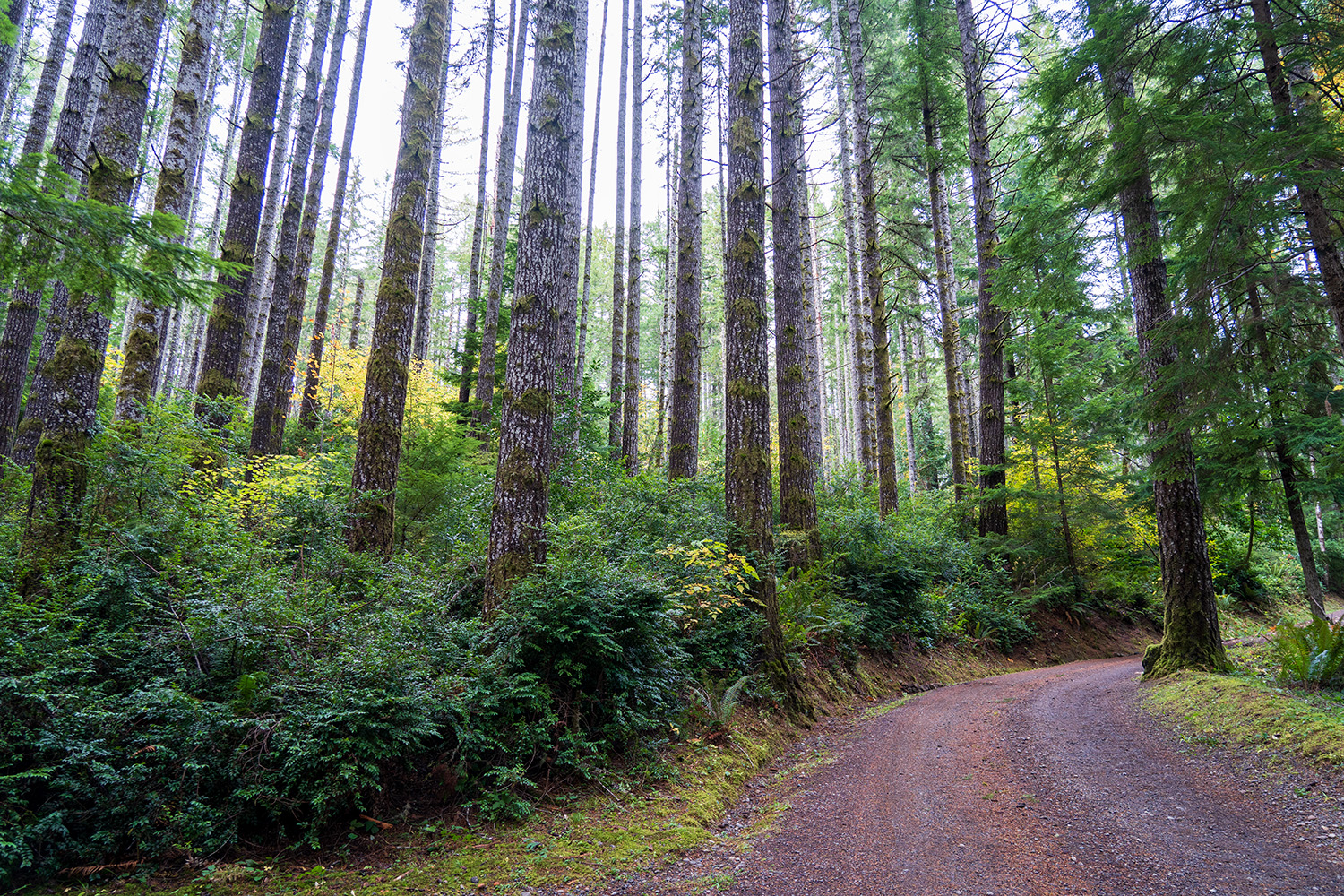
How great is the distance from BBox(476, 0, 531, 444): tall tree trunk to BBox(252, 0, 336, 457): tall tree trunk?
3856 millimetres

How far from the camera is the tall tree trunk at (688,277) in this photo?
12328 millimetres

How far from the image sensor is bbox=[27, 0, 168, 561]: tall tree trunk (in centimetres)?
511

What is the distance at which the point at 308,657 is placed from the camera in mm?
4113

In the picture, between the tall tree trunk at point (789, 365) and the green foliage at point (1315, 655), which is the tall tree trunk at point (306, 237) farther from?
the green foliage at point (1315, 655)

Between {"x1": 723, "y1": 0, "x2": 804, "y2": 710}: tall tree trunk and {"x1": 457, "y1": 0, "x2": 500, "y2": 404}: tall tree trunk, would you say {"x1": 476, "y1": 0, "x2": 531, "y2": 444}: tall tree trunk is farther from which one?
{"x1": 723, "y1": 0, "x2": 804, "y2": 710}: tall tree trunk

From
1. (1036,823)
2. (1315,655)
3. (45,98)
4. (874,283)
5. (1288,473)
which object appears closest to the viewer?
(1036,823)

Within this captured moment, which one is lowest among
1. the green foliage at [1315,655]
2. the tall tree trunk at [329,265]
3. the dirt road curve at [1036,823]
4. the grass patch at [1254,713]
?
the dirt road curve at [1036,823]

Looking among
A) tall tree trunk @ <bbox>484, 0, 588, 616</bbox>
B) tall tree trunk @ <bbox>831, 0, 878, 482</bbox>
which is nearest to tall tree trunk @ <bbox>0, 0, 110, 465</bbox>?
tall tree trunk @ <bbox>484, 0, 588, 616</bbox>

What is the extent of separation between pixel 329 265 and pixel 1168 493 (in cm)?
1887

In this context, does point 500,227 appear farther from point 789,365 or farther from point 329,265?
point 789,365

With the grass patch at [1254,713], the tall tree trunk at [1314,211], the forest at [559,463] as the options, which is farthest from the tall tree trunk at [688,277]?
the tall tree trunk at [1314,211]

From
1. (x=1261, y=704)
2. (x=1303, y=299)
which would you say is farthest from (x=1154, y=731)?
(x=1303, y=299)

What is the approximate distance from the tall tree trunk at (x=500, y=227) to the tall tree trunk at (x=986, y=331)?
436 inches

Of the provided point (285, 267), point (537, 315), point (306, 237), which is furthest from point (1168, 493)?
point (306, 237)
